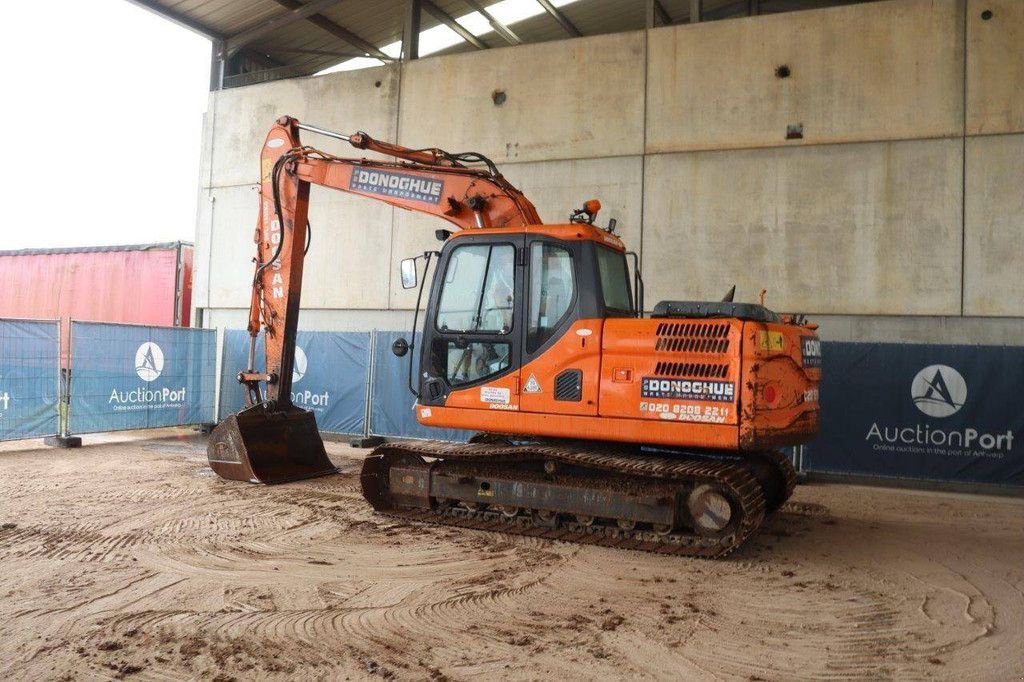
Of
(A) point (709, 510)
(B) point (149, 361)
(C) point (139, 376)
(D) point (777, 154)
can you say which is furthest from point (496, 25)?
(A) point (709, 510)

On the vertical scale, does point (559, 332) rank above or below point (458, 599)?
above

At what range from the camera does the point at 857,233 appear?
37.1 ft

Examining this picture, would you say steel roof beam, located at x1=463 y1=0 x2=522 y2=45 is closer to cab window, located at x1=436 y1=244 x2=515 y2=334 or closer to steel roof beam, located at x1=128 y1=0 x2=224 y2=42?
steel roof beam, located at x1=128 y1=0 x2=224 y2=42

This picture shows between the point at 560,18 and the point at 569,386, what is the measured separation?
13.0 m

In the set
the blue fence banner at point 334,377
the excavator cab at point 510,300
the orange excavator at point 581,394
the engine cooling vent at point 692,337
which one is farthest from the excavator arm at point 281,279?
the blue fence banner at point 334,377

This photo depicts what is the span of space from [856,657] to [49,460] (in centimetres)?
1002

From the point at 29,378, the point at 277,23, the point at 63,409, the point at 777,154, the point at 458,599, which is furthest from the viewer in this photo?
the point at 277,23

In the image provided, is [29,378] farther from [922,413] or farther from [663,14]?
[663,14]

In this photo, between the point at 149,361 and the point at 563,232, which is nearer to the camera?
the point at 563,232

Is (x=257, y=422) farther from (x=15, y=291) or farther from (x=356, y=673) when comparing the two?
(x=15, y=291)

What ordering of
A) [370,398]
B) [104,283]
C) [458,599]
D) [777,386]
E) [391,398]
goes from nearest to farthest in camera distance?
[458,599] → [777,386] → [391,398] → [370,398] → [104,283]

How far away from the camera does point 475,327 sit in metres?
6.69

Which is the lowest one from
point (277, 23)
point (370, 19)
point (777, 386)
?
point (777, 386)

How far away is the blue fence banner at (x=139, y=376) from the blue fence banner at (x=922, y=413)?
10.1 metres
